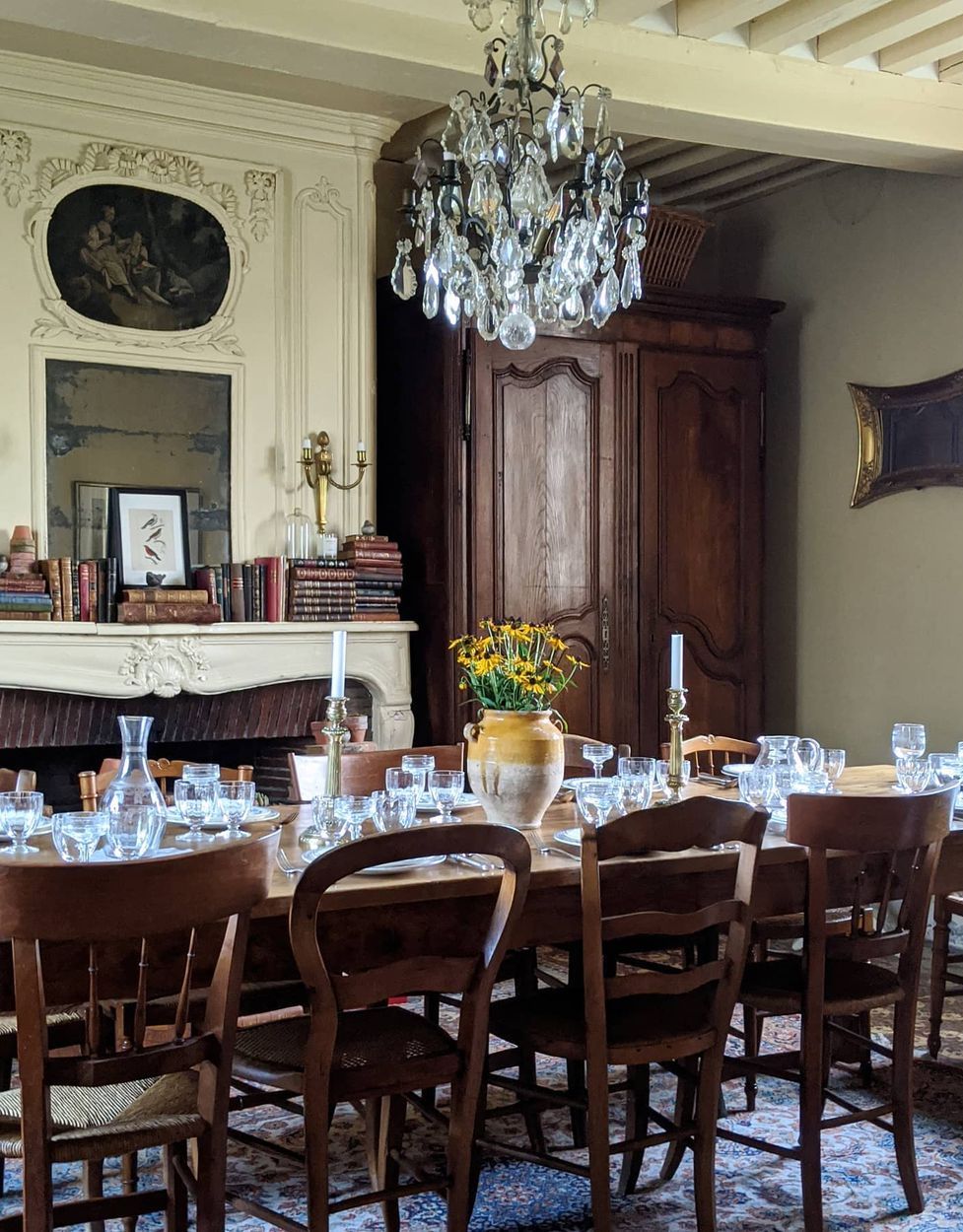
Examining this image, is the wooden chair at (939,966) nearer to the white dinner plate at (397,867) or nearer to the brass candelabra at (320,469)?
the white dinner plate at (397,867)

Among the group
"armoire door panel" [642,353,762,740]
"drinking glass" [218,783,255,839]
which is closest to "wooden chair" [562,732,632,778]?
"drinking glass" [218,783,255,839]

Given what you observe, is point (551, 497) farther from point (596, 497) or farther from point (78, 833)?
point (78, 833)

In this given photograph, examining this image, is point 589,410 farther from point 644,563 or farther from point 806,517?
point 806,517

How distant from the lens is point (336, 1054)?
2.45m

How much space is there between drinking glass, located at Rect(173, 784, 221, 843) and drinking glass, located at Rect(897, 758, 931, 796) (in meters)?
1.76

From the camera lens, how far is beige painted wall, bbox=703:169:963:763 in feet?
18.4

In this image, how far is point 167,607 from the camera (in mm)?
5137

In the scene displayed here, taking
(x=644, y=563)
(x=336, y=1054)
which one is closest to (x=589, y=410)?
(x=644, y=563)

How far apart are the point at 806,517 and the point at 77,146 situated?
3465 mm

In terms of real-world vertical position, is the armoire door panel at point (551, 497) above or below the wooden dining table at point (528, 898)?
above

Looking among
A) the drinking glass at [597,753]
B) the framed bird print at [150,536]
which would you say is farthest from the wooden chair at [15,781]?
the framed bird print at [150,536]

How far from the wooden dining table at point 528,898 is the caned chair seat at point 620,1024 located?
0.15 metres

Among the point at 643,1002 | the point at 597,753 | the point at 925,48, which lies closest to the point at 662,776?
the point at 597,753

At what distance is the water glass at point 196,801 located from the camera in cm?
285
